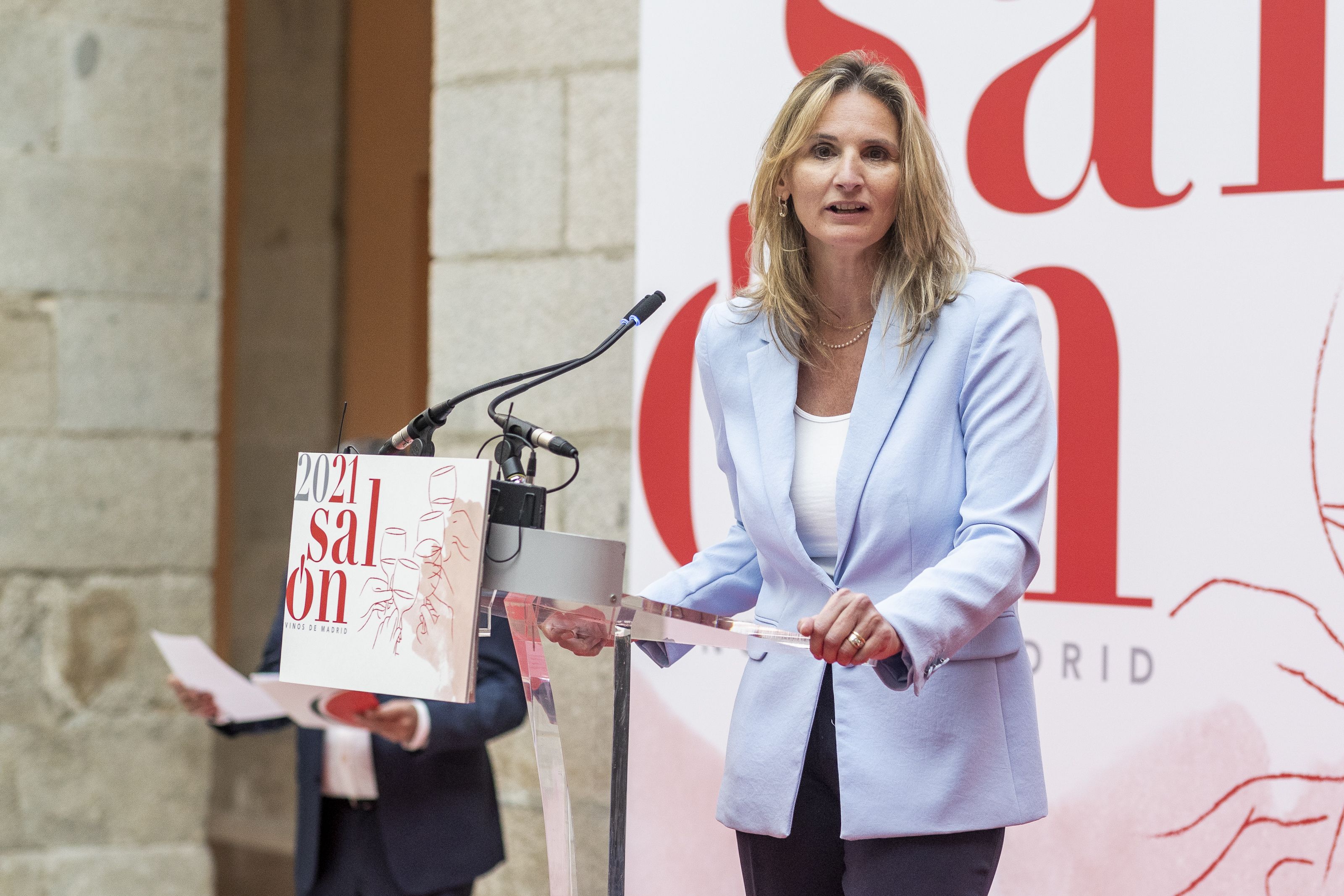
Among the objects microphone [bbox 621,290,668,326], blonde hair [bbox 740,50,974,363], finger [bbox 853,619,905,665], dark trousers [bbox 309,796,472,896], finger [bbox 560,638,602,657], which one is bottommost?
dark trousers [bbox 309,796,472,896]

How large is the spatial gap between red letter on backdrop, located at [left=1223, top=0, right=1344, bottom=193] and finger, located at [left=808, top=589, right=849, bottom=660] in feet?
5.07

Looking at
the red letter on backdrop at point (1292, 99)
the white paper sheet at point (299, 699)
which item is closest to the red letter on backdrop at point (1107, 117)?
the red letter on backdrop at point (1292, 99)

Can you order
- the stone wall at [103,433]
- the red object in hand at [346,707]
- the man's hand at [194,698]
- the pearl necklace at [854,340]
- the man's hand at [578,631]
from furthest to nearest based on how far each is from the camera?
the stone wall at [103,433] → the man's hand at [194,698] → the red object in hand at [346,707] → the pearl necklace at [854,340] → the man's hand at [578,631]

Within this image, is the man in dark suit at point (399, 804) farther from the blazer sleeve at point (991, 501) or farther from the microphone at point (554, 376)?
the blazer sleeve at point (991, 501)

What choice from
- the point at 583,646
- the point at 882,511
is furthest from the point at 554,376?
the point at 882,511

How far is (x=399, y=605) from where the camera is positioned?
1.56m

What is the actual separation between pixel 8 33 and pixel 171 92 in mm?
457

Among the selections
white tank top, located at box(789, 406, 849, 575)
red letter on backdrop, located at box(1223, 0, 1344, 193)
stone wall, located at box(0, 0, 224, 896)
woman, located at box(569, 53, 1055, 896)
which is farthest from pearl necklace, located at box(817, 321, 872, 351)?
stone wall, located at box(0, 0, 224, 896)

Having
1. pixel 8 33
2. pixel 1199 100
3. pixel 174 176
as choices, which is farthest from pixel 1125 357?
pixel 8 33

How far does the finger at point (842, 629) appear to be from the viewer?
1.51 metres

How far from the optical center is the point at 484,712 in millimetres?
2836

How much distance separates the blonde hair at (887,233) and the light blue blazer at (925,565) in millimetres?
45

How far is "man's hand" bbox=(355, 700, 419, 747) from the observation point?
2.73 metres

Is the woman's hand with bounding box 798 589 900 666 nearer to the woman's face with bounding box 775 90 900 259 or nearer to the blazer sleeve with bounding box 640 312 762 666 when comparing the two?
the blazer sleeve with bounding box 640 312 762 666
